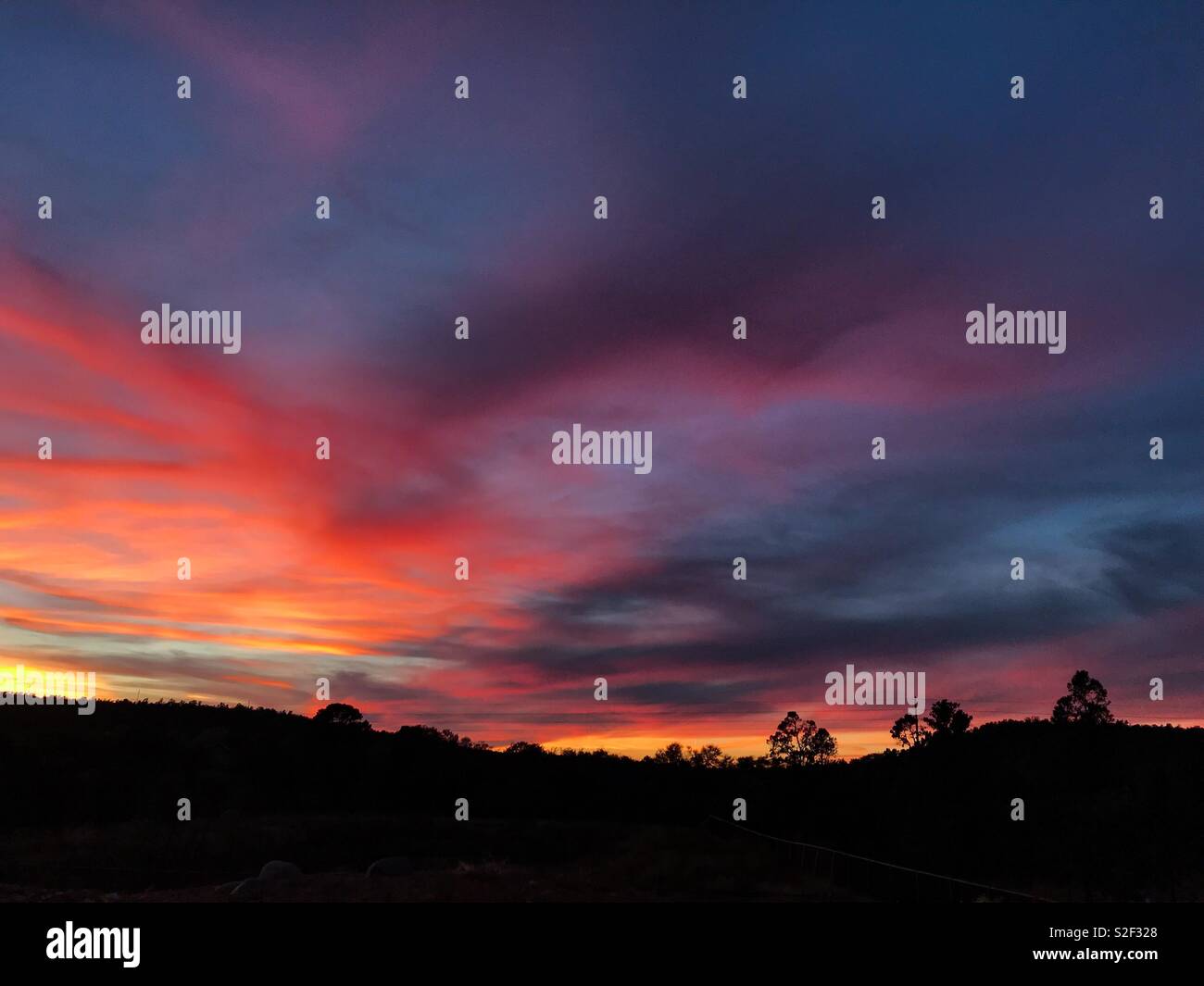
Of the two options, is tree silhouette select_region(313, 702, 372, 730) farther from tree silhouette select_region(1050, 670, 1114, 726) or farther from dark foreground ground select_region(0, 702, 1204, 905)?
tree silhouette select_region(1050, 670, 1114, 726)

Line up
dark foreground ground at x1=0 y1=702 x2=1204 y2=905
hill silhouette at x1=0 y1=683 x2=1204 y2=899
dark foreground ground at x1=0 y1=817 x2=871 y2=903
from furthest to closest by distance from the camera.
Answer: hill silhouette at x1=0 y1=683 x2=1204 y2=899 → dark foreground ground at x1=0 y1=702 x2=1204 y2=905 → dark foreground ground at x1=0 y1=817 x2=871 y2=903

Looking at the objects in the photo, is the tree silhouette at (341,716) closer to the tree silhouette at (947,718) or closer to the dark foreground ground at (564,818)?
the dark foreground ground at (564,818)

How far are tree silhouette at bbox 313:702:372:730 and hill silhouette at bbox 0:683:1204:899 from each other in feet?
3.02

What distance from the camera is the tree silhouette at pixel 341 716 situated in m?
122

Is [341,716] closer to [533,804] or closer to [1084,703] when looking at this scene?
[533,804]

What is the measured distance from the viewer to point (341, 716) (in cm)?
12456

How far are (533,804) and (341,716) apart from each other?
29.8 m

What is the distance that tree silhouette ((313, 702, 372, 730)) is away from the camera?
121625mm

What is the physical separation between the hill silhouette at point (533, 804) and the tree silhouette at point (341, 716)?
919 mm

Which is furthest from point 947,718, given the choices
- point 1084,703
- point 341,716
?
point 341,716

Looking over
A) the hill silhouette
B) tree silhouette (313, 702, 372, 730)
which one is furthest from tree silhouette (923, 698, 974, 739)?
tree silhouette (313, 702, 372, 730)

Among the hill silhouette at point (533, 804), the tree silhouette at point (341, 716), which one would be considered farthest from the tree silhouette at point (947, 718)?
the tree silhouette at point (341, 716)

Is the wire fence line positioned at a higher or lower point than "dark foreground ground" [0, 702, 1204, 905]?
higher
